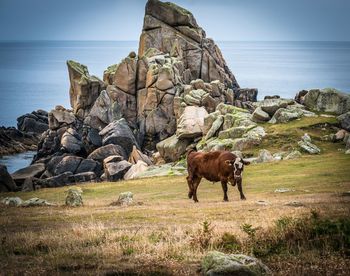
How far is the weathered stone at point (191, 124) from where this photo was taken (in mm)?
91938

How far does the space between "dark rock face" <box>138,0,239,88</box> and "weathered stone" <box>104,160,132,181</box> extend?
51.1 meters

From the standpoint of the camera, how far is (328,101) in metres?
88.9

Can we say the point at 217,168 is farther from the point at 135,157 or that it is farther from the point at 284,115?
the point at 135,157

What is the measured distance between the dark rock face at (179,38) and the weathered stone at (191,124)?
1199 inches

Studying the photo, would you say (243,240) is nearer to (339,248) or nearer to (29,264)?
(339,248)

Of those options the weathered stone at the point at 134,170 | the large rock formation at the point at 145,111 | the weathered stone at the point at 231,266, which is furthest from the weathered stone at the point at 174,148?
the weathered stone at the point at 231,266

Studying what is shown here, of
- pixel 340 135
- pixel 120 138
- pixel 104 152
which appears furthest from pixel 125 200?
pixel 120 138

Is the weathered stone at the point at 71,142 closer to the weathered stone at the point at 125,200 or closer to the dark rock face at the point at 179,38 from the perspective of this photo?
the dark rock face at the point at 179,38

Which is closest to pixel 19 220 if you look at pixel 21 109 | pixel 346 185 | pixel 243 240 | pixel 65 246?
pixel 65 246

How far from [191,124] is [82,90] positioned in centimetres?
3434

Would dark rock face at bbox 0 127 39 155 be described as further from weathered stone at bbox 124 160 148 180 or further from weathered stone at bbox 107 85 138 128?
weathered stone at bbox 124 160 148 180

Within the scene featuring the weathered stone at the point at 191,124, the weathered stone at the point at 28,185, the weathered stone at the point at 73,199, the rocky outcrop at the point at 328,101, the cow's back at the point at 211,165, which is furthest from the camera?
the weathered stone at the point at 191,124

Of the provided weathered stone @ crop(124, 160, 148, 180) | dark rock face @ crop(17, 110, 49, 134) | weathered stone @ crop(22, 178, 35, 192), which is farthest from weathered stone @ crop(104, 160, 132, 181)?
dark rock face @ crop(17, 110, 49, 134)

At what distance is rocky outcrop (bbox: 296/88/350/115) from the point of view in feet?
286
